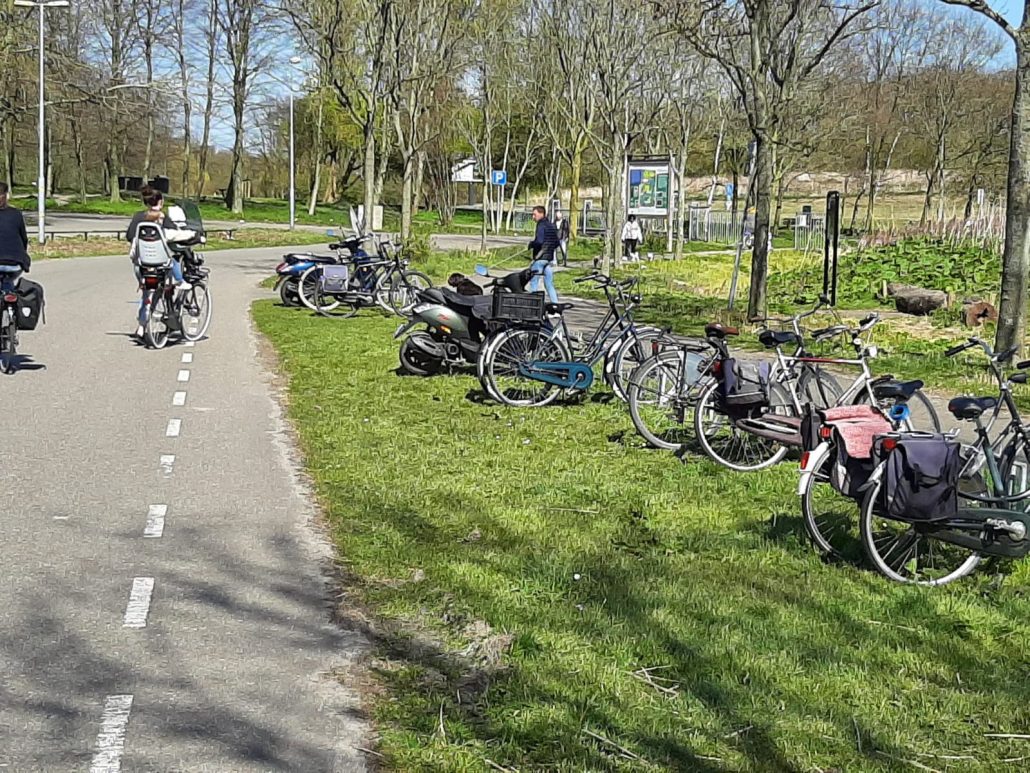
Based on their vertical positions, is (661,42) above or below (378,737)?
above

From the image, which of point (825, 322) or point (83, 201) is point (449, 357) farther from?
point (83, 201)

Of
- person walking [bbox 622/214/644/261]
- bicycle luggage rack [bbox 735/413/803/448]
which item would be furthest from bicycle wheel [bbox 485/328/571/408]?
person walking [bbox 622/214/644/261]

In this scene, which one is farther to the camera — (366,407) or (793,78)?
(793,78)

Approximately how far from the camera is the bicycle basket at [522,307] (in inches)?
425

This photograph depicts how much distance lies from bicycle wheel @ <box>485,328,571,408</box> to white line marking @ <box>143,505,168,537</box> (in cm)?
416

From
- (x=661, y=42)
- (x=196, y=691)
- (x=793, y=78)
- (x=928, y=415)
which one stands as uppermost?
(x=661, y=42)

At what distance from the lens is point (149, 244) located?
46.0 feet

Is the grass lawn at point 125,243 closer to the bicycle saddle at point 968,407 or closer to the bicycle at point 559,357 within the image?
the bicycle at point 559,357

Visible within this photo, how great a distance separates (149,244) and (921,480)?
1060cm

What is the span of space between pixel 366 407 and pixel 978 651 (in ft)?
21.2

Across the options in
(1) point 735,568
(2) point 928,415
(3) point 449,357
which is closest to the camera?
(1) point 735,568

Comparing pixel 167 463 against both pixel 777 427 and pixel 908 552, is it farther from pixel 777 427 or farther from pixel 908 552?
pixel 908 552

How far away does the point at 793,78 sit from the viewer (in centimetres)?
1975

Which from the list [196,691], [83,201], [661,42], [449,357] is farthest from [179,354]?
[83,201]
